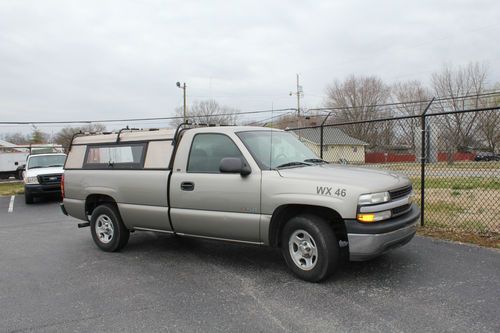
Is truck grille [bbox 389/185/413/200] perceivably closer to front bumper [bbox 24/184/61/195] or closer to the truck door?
the truck door

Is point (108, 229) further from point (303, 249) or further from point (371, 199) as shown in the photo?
point (371, 199)

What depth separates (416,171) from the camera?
8703 mm

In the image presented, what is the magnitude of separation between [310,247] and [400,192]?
121 centimetres

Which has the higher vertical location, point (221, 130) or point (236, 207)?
point (221, 130)

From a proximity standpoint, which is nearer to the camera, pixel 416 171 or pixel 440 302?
pixel 440 302

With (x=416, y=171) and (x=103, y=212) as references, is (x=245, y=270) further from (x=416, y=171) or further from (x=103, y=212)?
(x=416, y=171)

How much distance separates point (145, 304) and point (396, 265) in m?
3.06

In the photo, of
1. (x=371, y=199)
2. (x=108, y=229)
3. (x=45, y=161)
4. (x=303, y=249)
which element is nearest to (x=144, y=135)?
(x=108, y=229)

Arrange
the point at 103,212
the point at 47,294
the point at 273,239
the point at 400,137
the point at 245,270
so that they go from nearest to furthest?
1. the point at 47,294
2. the point at 273,239
3. the point at 245,270
4. the point at 103,212
5. the point at 400,137

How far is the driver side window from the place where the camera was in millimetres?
5281

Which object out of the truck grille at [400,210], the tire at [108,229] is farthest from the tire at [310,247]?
the tire at [108,229]

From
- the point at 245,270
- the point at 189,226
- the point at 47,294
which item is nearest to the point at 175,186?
the point at 189,226

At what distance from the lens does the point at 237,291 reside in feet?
14.9

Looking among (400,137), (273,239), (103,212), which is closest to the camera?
(273,239)
